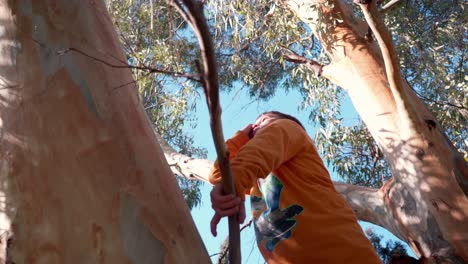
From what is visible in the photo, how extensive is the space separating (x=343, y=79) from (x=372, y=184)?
5.71 feet

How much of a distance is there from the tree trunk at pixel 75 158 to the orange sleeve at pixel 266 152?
0.13 m

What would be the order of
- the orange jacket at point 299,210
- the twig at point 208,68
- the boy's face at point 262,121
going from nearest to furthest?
the twig at point 208,68, the orange jacket at point 299,210, the boy's face at point 262,121

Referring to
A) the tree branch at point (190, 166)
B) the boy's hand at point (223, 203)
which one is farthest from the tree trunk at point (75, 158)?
the tree branch at point (190, 166)

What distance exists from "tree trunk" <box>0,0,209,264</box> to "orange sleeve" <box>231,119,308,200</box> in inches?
5.1

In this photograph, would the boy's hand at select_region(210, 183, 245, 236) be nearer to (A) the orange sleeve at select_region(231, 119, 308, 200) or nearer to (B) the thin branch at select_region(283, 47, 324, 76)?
(A) the orange sleeve at select_region(231, 119, 308, 200)

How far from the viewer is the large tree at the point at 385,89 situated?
260 cm

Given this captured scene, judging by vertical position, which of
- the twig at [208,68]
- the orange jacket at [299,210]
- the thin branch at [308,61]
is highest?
the thin branch at [308,61]

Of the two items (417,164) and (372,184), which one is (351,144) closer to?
(372,184)

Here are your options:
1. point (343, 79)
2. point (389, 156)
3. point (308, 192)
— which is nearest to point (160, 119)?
point (343, 79)

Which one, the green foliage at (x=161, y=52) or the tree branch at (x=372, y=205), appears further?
the green foliage at (x=161, y=52)

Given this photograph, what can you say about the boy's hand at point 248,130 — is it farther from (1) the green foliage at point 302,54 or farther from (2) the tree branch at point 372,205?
(1) the green foliage at point 302,54

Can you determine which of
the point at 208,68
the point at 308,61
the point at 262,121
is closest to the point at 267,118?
the point at 262,121

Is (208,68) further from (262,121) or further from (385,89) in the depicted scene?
(385,89)

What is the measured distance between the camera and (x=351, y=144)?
178 inches
